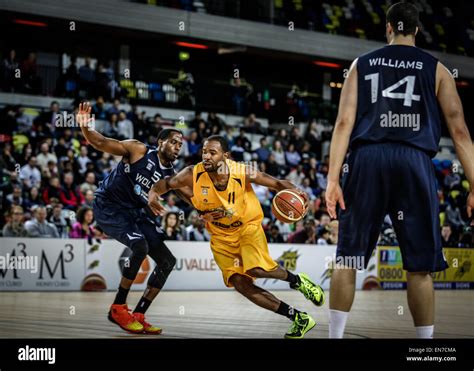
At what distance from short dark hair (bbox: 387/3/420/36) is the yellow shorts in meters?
2.83

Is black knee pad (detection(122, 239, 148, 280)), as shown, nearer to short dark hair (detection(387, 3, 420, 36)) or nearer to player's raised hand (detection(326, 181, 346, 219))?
player's raised hand (detection(326, 181, 346, 219))

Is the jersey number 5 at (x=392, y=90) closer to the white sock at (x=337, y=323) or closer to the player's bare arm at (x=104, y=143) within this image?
the white sock at (x=337, y=323)

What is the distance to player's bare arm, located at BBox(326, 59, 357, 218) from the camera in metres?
5.12

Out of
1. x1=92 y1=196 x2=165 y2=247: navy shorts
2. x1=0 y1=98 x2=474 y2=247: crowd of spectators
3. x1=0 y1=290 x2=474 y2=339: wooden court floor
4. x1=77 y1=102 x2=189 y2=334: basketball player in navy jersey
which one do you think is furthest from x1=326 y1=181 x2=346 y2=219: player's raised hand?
x1=0 y1=98 x2=474 y2=247: crowd of spectators

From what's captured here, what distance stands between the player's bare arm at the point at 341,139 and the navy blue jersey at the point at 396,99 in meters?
0.06

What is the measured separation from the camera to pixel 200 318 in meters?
9.76

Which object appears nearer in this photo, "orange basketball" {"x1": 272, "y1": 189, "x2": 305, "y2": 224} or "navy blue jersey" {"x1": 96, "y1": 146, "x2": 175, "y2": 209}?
"orange basketball" {"x1": 272, "y1": 189, "x2": 305, "y2": 224}

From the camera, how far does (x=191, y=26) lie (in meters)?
23.8

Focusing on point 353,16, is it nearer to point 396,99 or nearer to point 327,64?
point 327,64

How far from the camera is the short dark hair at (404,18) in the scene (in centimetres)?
532

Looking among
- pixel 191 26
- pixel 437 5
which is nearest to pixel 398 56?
pixel 191 26

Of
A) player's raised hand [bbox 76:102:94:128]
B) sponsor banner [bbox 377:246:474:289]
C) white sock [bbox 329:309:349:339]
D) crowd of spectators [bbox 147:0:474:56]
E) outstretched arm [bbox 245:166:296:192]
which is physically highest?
crowd of spectators [bbox 147:0:474:56]
